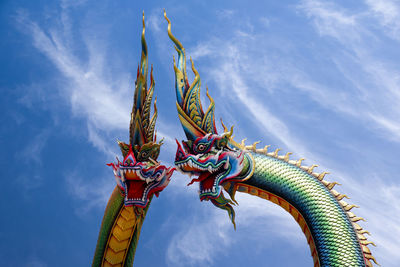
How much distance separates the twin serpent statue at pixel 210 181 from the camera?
9.20 metres

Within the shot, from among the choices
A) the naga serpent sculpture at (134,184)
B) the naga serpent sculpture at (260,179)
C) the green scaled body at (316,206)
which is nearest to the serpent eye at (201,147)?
the naga serpent sculpture at (260,179)

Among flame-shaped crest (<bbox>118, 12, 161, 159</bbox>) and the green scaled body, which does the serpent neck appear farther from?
the green scaled body

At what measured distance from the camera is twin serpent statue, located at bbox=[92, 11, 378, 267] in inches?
362

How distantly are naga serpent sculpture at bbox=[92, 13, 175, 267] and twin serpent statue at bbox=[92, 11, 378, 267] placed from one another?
19mm

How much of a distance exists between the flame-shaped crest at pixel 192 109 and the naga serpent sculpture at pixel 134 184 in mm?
880

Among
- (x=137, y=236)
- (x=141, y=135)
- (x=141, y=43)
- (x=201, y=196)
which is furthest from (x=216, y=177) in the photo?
(x=141, y=43)

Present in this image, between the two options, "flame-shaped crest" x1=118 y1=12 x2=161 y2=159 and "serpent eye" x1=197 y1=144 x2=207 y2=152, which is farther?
"flame-shaped crest" x1=118 y1=12 x2=161 y2=159

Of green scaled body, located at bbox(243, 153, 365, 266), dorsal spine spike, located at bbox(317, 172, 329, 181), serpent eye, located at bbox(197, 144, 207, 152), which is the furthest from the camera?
serpent eye, located at bbox(197, 144, 207, 152)

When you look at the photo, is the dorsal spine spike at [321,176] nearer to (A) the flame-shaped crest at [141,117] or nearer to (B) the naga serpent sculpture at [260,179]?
(B) the naga serpent sculpture at [260,179]

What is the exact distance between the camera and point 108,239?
11.5 m

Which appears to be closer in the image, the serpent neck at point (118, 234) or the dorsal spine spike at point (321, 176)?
the dorsal spine spike at point (321, 176)

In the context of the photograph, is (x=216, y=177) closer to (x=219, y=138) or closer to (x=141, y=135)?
(x=219, y=138)

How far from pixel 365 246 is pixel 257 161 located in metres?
2.36

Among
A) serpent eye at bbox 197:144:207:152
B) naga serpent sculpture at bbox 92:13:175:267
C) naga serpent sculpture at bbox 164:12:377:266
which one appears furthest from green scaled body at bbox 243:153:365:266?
naga serpent sculpture at bbox 92:13:175:267
